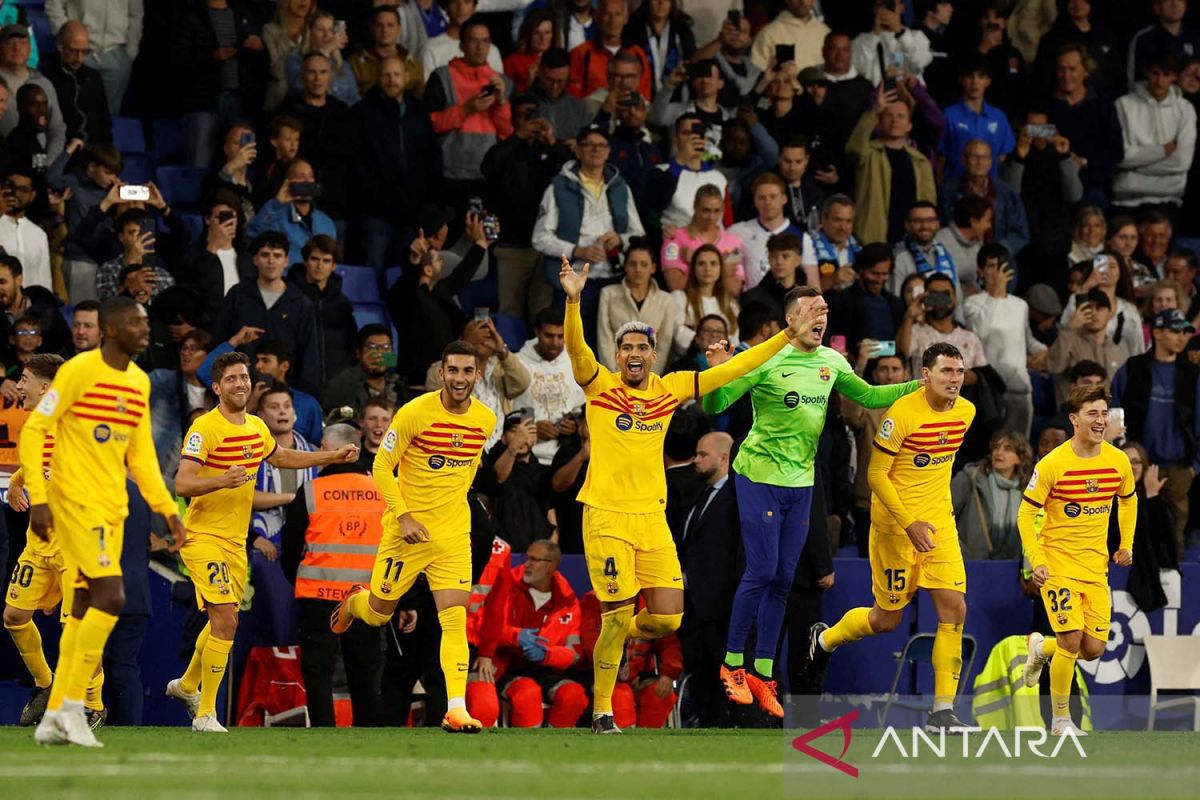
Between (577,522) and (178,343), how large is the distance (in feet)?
11.6

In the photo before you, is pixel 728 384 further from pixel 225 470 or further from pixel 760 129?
pixel 760 129

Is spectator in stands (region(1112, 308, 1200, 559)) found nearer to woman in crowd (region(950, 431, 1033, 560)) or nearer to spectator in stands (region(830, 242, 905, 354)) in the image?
woman in crowd (region(950, 431, 1033, 560))

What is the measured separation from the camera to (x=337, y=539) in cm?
1421

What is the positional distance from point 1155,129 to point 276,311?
34.2ft

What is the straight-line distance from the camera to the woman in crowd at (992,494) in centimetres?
1639

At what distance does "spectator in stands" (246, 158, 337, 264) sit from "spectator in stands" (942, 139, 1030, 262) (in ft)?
22.0

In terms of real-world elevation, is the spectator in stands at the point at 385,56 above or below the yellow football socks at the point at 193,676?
above

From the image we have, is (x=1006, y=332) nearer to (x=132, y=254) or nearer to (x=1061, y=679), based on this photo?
(x=1061, y=679)

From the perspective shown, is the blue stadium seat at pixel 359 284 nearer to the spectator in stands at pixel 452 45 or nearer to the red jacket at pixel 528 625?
the spectator in stands at pixel 452 45

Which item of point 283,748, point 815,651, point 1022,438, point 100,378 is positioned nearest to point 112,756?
point 283,748

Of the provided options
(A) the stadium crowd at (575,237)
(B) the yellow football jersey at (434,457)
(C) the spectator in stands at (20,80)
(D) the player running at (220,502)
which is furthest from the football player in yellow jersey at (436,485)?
(C) the spectator in stands at (20,80)

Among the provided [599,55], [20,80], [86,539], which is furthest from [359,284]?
[86,539]

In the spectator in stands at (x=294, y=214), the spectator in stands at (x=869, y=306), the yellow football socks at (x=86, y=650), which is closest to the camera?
the yellow football socks at (x=86, y=650)

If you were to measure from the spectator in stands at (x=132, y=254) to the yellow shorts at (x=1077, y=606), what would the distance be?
7.42 meters
